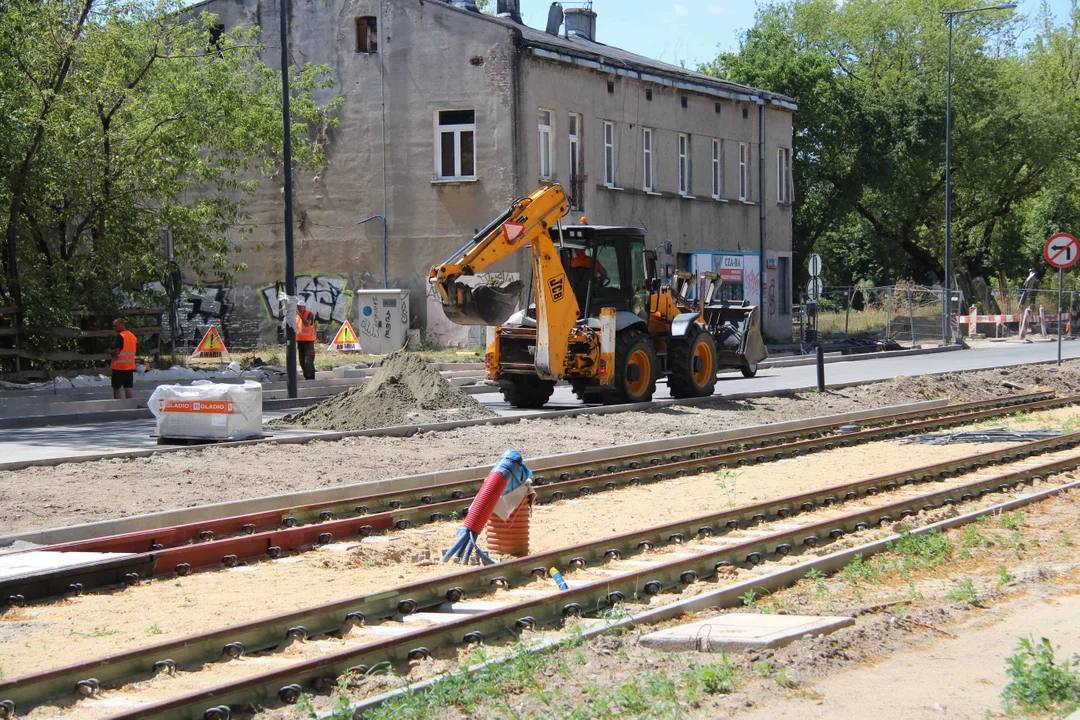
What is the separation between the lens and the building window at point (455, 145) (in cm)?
3466

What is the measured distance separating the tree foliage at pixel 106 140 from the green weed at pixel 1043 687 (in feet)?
72.1

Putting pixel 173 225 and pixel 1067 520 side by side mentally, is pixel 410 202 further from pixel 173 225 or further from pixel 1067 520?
pixel 1067 520

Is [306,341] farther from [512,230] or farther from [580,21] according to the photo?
[580,21]

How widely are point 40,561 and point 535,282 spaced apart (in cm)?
1170

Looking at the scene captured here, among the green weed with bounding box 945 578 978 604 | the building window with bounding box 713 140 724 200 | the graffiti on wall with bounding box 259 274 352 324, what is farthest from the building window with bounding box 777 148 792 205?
the green weed with bounding box 945 578 978 604

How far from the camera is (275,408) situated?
2198 centimetres

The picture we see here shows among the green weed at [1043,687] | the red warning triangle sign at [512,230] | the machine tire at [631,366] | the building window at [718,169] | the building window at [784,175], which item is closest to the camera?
the green weed at [1043,687]

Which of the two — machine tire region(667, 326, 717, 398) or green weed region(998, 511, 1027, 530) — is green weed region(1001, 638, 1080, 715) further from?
machine tire region(667, 326, 717, 398)

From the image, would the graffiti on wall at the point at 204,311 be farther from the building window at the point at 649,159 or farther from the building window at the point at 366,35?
the building window at the point at 649,159

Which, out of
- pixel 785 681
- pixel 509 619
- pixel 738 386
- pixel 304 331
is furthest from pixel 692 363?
pixel 785 681

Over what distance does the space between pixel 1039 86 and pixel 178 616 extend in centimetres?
5973

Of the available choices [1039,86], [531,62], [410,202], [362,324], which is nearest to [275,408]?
[362,324]

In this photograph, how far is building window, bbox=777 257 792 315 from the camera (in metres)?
46.0

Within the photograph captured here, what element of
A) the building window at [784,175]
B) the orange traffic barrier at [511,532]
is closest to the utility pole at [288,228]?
the orange traffic barrier at [511,532]
